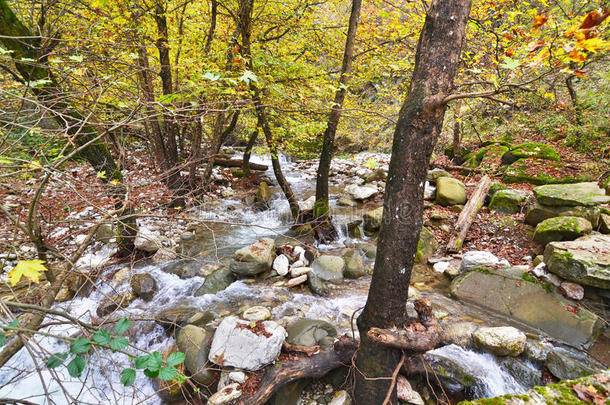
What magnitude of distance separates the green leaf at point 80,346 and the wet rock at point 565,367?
466 cm

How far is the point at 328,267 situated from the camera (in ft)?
18.2

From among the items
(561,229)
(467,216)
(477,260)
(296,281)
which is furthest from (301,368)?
(467,216)

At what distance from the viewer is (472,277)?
4.63 meters

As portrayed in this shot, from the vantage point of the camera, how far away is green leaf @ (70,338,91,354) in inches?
50.3

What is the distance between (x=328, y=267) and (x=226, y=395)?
311cm

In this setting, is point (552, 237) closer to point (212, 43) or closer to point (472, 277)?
point (472, 277)

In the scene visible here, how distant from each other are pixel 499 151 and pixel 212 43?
33.3ft

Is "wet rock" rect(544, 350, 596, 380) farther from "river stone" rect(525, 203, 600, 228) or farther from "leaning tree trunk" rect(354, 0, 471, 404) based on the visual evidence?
"river stone" rect(525, 203, 600, 228)

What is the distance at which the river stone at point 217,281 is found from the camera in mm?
4984

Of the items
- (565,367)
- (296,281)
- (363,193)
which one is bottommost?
(296,281)

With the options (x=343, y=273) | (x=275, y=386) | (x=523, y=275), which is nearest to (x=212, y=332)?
(x=275, y=386)

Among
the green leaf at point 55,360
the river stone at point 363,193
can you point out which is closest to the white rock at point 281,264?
the green leaf at point 55,360

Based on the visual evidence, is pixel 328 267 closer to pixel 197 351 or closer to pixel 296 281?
pixel 296 281

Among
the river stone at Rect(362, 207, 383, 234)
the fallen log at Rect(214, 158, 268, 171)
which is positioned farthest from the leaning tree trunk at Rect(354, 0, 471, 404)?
the fallen log at Rect(214, 158, 268, 171)
